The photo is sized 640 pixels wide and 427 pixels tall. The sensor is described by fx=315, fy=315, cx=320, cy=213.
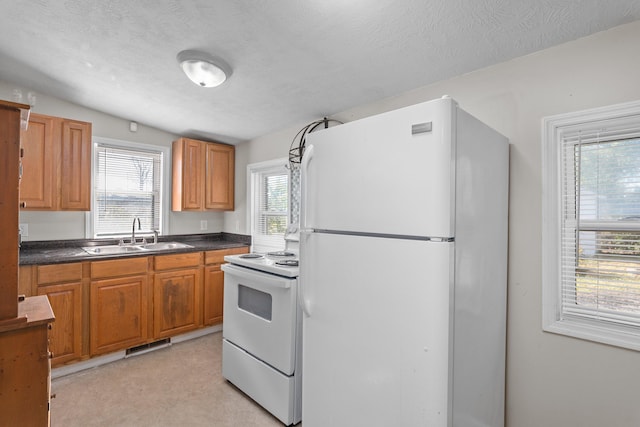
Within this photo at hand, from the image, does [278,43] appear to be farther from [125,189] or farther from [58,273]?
[125,189]

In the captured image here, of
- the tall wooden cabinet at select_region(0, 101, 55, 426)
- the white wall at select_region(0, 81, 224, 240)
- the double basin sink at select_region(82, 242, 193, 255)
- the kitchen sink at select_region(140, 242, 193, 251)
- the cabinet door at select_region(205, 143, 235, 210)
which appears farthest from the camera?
the cabinet door at select_region(205, 143, 235, 210)

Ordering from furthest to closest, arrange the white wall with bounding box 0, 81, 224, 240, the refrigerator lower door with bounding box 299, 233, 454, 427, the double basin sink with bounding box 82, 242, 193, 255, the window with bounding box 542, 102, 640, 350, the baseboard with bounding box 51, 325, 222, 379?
1. the double basin sink with bounding box 82, 242, 193, 255
2. the white wall with bounding box 0, 81, 224, 240
3. the baseboard with bounding box 51, 325, 222, 379
4. the window with bounding box 542, 102, 640, 350
5. the refrigerator lower door with bounding box 299, 233, 454, 427

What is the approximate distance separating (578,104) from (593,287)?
91 cm

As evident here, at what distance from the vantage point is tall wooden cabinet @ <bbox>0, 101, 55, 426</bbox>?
4.43 feet

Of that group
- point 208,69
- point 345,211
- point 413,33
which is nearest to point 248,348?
point 345,211

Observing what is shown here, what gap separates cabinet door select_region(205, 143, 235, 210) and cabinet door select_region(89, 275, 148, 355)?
1.21 m

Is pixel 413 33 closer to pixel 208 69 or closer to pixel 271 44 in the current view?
pixel 271 44

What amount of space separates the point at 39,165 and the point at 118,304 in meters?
1.35

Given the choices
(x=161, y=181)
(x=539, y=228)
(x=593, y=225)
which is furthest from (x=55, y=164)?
(x=593, y=225)

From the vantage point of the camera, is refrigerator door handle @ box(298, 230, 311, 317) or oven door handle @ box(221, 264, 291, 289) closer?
refrigerator door handle @ box(298, 230, 311, 317)

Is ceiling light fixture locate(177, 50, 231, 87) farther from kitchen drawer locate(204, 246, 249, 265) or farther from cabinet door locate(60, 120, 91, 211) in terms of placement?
kitchen drawer locate(204, 246, 249, 265)

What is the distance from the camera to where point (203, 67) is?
209 cm

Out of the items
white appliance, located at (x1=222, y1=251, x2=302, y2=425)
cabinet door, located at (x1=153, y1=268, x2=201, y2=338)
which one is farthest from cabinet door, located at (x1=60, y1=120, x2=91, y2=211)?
white appliance, located at (x1=222, y1=251, x2=302, y2=425)

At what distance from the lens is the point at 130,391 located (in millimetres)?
2395
